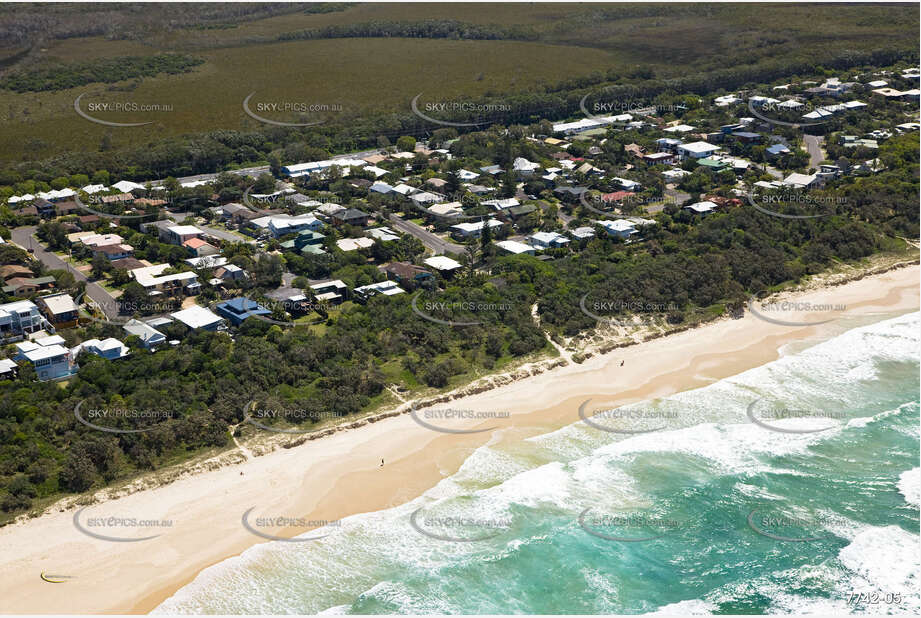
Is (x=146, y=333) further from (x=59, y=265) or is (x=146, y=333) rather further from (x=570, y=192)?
(x=570, y=192)

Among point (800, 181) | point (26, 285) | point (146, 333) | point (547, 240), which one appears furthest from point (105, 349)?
point (800, 181)

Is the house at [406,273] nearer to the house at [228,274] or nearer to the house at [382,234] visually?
the house at [382,234]

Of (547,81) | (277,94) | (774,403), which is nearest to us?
(774,403)

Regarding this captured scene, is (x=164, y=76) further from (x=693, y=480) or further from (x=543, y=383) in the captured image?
(x=693, y=480)

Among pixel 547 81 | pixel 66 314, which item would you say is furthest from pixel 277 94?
pixel 66 314

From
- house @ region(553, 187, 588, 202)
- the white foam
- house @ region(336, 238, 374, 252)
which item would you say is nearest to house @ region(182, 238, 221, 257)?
house @ region(336, 238, 374, 252)

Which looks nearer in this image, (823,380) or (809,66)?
(823,380)

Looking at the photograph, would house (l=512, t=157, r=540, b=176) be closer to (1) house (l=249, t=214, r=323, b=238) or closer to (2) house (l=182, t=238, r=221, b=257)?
(1) house (l=249, t=214, r=323, b=238)
